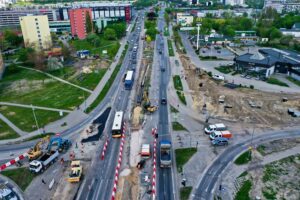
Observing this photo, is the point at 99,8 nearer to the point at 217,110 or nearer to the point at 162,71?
the point at 162,71

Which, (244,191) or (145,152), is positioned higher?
(145,152)

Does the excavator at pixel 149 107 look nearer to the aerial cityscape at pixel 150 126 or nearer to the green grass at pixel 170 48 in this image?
the aerial cityscape at pixel 150 126

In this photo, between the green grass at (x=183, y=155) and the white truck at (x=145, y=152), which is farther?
the white truck at (x=145, y=152)

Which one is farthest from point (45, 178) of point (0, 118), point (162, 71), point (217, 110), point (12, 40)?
point (12, 40)

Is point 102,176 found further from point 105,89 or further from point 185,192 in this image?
point 105,89

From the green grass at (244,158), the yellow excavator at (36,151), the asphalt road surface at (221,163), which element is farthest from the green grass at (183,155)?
the yellow excavator at (36,151)

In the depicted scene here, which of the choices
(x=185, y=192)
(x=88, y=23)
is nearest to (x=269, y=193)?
(x=185, y=192)

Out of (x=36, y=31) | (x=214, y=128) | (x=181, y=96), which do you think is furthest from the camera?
(x=36, y=31)
